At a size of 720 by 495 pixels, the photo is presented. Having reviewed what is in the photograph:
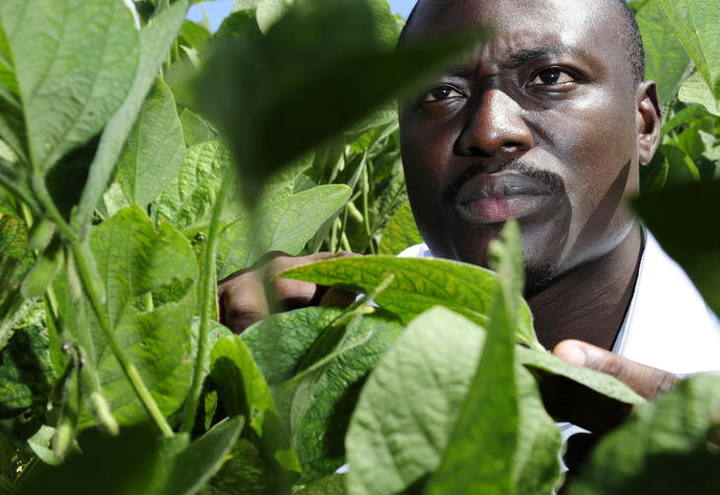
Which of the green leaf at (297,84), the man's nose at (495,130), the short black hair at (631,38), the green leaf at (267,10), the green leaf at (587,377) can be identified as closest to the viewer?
the green leaf at (297,84)

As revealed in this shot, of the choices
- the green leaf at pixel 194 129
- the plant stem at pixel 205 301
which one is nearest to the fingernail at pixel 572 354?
the plant stem at pixel 205 301

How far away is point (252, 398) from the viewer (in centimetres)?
23

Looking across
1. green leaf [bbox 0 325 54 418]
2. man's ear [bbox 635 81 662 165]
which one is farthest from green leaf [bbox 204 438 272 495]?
man's ear [bbox 635 81 662 165]

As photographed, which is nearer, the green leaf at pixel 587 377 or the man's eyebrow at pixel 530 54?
the green leaf at pixel 587 377

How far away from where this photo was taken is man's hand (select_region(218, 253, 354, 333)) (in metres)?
0.42

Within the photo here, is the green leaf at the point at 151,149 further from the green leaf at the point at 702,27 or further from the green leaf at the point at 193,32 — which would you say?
the green leaf at the point at 193,32

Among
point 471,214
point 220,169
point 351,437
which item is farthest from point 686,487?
point 471,214

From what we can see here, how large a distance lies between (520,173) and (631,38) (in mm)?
241

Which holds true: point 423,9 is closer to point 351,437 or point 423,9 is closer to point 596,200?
point 596,200

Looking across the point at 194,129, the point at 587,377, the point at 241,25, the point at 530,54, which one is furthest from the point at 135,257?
the point at 530,54

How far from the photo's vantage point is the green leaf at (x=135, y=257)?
10.0 inches

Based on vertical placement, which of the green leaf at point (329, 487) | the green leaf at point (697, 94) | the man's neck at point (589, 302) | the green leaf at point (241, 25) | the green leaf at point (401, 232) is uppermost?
the green leaf at point (241, 25)

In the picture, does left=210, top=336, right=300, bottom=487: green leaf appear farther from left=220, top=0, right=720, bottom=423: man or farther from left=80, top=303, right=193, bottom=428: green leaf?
left=220, top=0, right=720, bottom=423: man

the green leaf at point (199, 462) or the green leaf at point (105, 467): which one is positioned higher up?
the green leaf at point (105, 467)
